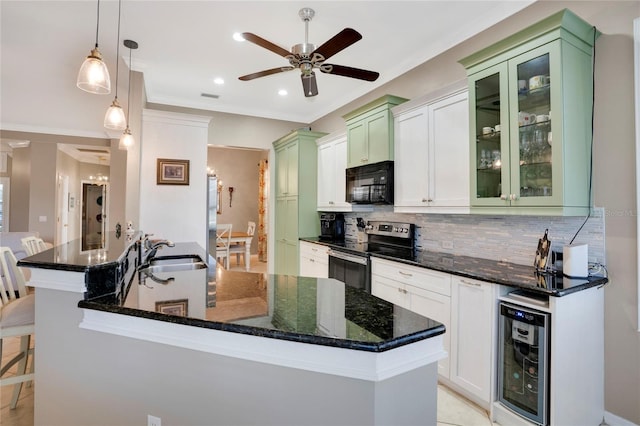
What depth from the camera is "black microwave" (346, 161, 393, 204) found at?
342cm

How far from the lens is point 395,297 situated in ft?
9.48

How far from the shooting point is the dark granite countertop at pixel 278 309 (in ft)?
3.31

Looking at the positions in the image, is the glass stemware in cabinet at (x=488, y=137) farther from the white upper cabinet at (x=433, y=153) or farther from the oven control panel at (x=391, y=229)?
the oven control panel at (x=391, y=229)

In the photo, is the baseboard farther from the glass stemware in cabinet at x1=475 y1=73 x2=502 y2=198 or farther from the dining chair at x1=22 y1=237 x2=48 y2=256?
the dining chair at x1=22 y1=237 x2=48 y2=256

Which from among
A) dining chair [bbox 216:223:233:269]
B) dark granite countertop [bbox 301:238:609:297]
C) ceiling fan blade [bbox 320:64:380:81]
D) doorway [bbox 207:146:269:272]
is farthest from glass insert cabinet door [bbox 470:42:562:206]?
doorway [bbox 207:146:269:272]

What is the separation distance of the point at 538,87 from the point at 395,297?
190 cm

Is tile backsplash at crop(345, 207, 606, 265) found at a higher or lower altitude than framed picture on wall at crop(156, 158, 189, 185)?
lower

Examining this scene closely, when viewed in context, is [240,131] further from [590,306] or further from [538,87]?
[590,306]

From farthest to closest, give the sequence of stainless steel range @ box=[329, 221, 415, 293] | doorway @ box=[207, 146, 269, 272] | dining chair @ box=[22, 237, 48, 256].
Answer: doorway @ box=[207, 146, 269, 272], stainless steel range @ box=[329, 221, 415, 293], dining chair @ box=[22, 237, 48, 256]

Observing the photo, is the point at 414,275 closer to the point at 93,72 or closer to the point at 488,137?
the point at 488,137

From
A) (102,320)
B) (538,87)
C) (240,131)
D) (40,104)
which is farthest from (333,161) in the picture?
A: (40,104)

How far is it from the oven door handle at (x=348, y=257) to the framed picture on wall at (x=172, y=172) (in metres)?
2.22

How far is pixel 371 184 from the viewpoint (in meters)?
3.63

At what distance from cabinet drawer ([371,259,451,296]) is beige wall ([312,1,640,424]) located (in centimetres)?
96
